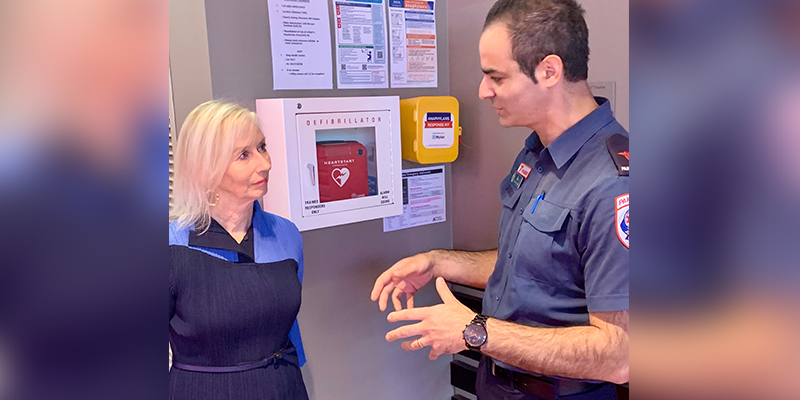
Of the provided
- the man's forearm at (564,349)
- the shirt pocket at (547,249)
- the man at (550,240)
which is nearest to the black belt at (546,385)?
the man at (550,240)

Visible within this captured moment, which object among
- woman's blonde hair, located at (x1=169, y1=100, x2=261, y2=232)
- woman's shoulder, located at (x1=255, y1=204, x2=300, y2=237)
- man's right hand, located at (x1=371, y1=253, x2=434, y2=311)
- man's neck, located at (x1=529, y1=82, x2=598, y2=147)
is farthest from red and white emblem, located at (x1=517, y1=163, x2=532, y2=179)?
woman's blonde hair, located at (x1=169, y1=100, x2=261, y2=232)

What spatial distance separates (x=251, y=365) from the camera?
1.04 m

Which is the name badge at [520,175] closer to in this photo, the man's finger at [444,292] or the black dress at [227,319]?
the man's finger at [444,292]

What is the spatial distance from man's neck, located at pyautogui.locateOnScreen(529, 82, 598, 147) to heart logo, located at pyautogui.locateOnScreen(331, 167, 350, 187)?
51 centimetres

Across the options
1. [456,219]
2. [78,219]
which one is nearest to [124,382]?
[78,219]

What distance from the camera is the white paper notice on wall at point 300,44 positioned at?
132 cm

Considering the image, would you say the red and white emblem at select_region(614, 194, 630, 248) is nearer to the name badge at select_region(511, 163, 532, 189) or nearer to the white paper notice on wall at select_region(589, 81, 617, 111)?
the name badge at select_region(511, 163, 532, 189)

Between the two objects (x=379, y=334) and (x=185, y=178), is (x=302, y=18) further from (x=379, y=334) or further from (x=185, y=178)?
(x=379, y=334)

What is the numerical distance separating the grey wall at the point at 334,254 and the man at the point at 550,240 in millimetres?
474

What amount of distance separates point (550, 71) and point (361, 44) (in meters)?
0.57

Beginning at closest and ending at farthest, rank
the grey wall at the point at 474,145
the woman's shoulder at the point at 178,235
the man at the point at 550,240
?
1. the woman's shoulder at the point at 178,235
2. the man at the point at 550,240
3. the grey wall at the point at 474,145

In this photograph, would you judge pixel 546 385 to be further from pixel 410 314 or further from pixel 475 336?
pixel 410 314

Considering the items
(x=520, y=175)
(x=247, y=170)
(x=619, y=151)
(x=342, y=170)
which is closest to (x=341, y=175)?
(x=342, y=170)

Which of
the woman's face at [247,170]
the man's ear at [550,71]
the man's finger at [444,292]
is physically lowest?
the man's finger at [444,292]
